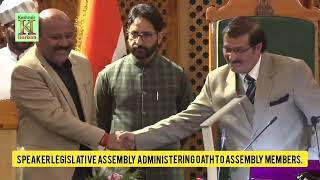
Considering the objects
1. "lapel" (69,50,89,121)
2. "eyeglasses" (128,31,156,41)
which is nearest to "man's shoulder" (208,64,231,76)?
"eyeglasses" (128,31,156,41)

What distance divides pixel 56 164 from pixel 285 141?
82cm

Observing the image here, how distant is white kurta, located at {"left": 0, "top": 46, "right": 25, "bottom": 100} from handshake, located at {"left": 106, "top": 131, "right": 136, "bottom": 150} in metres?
0.52

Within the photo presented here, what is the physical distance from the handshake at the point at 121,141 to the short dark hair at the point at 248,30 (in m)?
0.57

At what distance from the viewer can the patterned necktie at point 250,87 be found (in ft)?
6.86

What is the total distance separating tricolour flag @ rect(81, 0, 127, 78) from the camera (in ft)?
10.1

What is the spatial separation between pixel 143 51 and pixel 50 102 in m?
0.50

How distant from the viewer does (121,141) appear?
2348mm

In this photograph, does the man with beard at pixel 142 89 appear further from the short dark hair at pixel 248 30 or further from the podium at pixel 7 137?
the podium at pixel 7 137

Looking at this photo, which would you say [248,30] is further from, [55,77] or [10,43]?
[10,43]

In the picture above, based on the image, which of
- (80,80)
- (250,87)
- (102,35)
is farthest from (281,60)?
A: (102,35)

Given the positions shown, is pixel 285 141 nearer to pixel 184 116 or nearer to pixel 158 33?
pixel 184 116

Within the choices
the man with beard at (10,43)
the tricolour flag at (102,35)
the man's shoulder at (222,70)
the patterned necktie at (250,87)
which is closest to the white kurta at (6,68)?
the man with beard at (10,43)

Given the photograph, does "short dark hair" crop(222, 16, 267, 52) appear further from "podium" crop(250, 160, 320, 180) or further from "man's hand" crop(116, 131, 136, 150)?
"man's hand" crop(116, 131, 136, 150)

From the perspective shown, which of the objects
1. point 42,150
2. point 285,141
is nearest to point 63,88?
point 42,150
